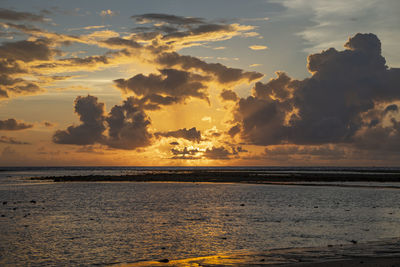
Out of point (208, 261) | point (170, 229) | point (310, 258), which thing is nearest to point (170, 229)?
point (170, 229)

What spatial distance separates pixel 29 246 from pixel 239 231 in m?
14.3

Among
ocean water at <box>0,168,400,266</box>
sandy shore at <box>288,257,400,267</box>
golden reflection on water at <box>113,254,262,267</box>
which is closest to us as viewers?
sandy shore at <box>288,257,400,267</box>

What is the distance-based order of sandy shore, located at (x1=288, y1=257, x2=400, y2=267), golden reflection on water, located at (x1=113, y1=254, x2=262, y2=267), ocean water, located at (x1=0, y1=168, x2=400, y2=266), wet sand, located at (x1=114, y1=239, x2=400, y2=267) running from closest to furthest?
sandy shore, located at (x1=288, y1=257, x2=400, y2=267), wet sand, located at (x1=114, y1=239, x2=400, y2=267), golden reflection on water, located at (x1=113, y1=254, x2=262, y2=267), ocean water, located at (x1=0, y1=168, x2=400, y2=266)

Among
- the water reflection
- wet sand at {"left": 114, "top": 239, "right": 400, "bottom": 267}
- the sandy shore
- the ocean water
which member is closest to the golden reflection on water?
wet sand at {"left": 114, "top": 239, "right": 400, "bottom": 267}

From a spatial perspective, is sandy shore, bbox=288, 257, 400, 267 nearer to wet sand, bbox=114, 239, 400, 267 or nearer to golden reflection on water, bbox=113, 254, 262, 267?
wet sand, bbox=114, 239, 400, 267

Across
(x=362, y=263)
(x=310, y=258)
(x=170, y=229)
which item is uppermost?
(x=362, y=263)

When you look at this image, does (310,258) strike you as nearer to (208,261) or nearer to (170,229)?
(208,261)

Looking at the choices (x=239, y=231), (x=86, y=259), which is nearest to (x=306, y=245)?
(x=239, y=231)

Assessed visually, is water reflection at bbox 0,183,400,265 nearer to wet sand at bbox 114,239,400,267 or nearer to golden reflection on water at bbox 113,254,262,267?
golden reflection on water at bbox 113,254,262,267

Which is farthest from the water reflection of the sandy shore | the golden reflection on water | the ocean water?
the sandy shore

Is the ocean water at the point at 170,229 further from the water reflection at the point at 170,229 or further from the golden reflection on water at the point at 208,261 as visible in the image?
the golden reflection on water at the point at 208,261

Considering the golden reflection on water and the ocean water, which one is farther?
the ocean water

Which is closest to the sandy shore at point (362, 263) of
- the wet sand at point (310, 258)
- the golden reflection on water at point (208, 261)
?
the wet sand at point (310, 258)

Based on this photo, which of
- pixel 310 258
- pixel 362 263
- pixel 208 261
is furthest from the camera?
pixel 310 258
